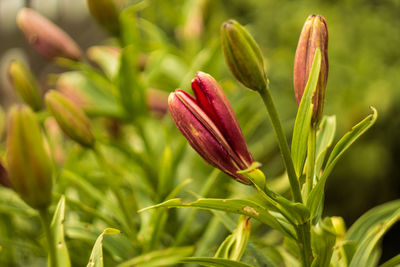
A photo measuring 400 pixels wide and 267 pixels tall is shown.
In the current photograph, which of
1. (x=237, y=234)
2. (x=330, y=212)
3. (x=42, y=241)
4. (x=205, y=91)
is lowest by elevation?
(x=330, y=212)

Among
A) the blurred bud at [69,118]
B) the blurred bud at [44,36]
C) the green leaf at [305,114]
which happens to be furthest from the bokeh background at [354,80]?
the green leaf at [305,114]

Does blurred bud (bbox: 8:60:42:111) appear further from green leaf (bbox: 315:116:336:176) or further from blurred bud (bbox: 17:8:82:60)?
green leaf (bbox: 315:116:336:176)

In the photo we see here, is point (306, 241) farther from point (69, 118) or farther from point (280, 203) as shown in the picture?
point (69, 118)

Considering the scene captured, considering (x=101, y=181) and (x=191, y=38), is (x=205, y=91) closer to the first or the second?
(x=101, y=181)

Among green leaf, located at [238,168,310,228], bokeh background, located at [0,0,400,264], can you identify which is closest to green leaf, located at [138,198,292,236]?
green leaf, located at [238,168,310,228]

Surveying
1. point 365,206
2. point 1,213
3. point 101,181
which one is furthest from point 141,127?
point 365,206

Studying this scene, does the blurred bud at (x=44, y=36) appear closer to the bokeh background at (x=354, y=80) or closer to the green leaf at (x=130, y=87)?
the green leaf at (x=130, y=87)

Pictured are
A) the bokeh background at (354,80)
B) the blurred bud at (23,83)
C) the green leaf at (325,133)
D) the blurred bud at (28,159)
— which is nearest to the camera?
the blurred bud at (28,159)
